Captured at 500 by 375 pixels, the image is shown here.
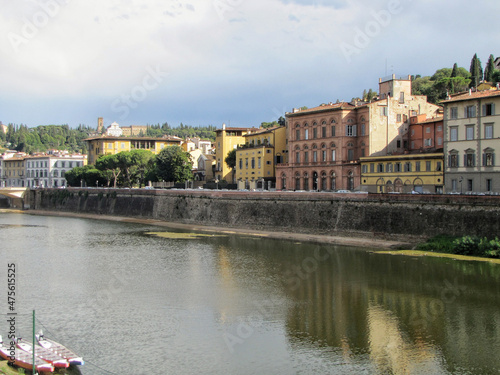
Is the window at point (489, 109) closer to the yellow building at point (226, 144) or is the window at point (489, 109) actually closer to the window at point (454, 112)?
the window at point (454, 112)

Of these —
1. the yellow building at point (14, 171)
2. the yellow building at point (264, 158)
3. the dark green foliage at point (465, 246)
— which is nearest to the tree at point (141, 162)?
the yellow building at point (264, 158)

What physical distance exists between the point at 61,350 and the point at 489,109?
4294 centimetres

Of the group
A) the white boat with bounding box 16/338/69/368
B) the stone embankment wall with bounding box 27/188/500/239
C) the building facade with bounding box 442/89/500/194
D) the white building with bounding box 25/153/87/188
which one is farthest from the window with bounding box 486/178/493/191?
the white building with bounding box 25/153/87/188

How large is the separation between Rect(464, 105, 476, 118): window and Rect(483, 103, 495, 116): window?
Answer: 1.02 meters

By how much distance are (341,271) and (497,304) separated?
34.8 ft

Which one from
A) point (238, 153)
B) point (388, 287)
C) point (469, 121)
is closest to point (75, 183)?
point (238, 153)

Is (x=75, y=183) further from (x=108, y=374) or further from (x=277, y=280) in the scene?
(x=108, y=374)

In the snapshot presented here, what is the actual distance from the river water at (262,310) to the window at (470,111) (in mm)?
17710

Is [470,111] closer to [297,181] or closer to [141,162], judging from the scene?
[297,181]

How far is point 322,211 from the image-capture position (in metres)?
53.3

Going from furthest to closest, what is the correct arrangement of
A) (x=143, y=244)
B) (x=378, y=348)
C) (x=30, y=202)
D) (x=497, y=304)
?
1. (x=30, y=202)
2. (x=143, y=244)
3. (x=497, y=304)
4. (x=378, y=348)

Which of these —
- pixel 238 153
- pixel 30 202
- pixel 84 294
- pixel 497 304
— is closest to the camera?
pixel 497 304

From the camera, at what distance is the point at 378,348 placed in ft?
72.2

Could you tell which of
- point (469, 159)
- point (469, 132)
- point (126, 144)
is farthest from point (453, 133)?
point (126, 144)
